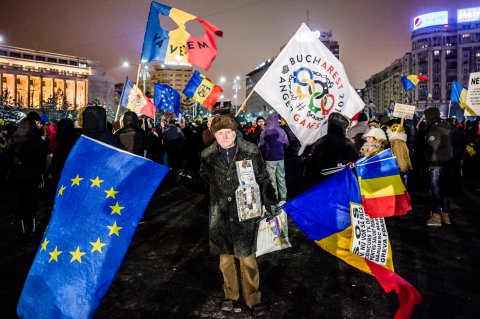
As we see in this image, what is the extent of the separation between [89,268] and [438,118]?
625 cm

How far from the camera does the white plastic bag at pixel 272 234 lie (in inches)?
150

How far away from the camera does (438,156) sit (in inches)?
262

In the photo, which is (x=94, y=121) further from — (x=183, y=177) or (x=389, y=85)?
(x=389, y=85)

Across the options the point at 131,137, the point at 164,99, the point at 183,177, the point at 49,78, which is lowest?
the point at 183,177

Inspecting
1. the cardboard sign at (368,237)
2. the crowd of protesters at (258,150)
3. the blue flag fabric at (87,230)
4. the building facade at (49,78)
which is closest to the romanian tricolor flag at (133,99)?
the crowd of protesters at (258,150)

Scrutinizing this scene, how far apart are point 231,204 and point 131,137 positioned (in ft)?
12.4

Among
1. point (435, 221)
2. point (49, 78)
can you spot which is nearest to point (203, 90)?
point (435, 221)

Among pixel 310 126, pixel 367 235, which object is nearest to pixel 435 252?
pixel 367 235

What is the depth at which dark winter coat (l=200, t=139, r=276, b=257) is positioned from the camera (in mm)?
3658

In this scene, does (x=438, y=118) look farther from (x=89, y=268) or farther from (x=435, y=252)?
(x=89, y=268)

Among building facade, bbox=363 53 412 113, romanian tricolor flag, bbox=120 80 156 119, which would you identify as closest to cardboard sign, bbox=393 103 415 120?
romanian tricolor flag, bbox=120 80 156 119

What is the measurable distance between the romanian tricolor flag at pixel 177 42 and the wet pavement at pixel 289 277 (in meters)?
3.09

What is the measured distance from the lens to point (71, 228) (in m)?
2.71

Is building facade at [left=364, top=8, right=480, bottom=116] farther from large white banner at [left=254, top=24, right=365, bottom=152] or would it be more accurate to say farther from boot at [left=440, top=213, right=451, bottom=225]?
large white banner at [left=254, top=24, right=365, bottom=152]
